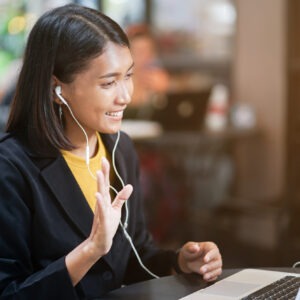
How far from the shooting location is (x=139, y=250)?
6.43ft

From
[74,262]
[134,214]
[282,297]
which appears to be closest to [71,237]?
[74,262]

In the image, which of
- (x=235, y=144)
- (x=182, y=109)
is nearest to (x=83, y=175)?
(x=182, y=109)

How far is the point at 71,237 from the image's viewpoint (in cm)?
167

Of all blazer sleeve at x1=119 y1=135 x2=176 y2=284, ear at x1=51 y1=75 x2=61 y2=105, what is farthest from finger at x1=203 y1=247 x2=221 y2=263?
ear at x1=51 y1=75 x2=61 y2=105

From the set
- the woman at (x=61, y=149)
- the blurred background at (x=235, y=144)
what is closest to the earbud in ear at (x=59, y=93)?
the woman at (x=61, y=149)

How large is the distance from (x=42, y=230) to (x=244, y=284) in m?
0.45

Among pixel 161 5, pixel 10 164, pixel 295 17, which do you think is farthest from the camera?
pixel 161 5

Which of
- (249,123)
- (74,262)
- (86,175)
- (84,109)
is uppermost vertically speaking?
(84,109)

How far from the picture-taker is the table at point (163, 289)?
5.17 feet

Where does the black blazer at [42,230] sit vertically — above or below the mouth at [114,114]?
below

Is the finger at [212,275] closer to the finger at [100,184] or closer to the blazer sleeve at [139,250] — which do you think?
the blazer sleeve at [139,250]

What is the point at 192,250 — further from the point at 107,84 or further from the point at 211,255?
the point at 107,84

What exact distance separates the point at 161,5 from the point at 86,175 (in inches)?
210

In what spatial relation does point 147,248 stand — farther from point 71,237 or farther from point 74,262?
point 74,262
